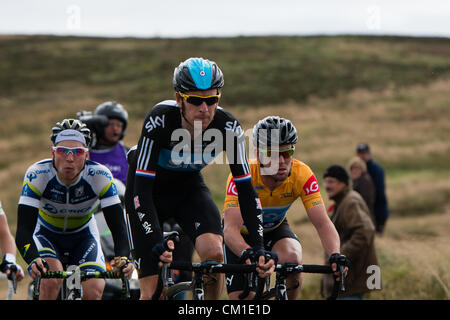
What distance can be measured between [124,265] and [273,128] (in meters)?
1.91

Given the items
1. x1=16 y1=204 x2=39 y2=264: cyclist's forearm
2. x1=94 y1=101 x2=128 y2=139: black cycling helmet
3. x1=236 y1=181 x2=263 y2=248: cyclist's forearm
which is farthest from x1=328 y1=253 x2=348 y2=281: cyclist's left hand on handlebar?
x1=94 y1=101 x2=128 y2=139: black cycling helmet

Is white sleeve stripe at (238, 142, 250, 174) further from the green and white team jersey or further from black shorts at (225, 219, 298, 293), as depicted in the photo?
the green and white team jersey

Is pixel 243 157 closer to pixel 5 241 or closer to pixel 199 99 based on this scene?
pixel 199 99

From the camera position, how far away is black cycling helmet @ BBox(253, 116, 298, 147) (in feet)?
22.2

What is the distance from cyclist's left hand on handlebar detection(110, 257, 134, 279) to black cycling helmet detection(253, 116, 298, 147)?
1.73m

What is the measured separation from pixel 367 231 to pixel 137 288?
3.24m

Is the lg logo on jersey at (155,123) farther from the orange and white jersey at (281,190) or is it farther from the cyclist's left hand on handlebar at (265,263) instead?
the cyclist's left hand on handlebar at (265,263)

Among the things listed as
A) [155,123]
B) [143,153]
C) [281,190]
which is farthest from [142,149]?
[281,190]

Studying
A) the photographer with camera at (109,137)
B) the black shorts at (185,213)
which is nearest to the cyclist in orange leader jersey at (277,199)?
the black shorts at (185,213)

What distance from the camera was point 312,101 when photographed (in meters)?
56.5
